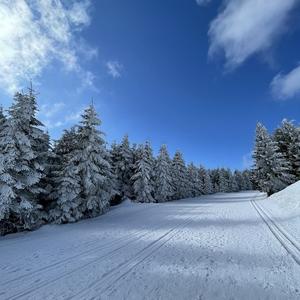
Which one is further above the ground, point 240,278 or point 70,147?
point 70,147

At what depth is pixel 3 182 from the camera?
14031 millimetres

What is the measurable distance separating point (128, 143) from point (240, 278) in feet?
107

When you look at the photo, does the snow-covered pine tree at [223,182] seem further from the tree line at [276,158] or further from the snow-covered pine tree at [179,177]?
the tree line at [276,158]

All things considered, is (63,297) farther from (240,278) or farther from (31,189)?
(31,189)

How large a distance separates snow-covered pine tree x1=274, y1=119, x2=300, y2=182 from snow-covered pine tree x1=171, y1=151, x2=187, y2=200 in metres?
19.1

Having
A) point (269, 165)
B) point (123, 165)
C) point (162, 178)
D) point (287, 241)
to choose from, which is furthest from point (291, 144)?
point (287, 241)

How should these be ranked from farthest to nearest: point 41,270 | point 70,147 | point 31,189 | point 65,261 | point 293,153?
point 293,153 < point 70,147 < point 31,189 < point 65,261 < point 41,270

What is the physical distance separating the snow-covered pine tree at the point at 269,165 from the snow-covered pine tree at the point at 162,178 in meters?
14.7

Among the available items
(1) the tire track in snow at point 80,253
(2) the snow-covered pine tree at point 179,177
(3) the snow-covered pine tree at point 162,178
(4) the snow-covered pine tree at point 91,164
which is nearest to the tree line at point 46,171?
(4) the snow-covered pine tree at point 91,164

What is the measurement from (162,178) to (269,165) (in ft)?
55.1

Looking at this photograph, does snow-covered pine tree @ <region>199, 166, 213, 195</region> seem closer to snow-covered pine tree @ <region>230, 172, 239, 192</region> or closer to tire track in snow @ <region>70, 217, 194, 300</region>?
snow-covered pine tree @ <region>230, 172, 239, 192</region>

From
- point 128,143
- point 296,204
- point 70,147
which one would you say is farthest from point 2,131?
point 128,143

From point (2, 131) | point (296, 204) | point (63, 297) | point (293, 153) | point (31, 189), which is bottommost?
point (63, 297)

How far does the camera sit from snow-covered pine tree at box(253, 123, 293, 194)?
36.7m
